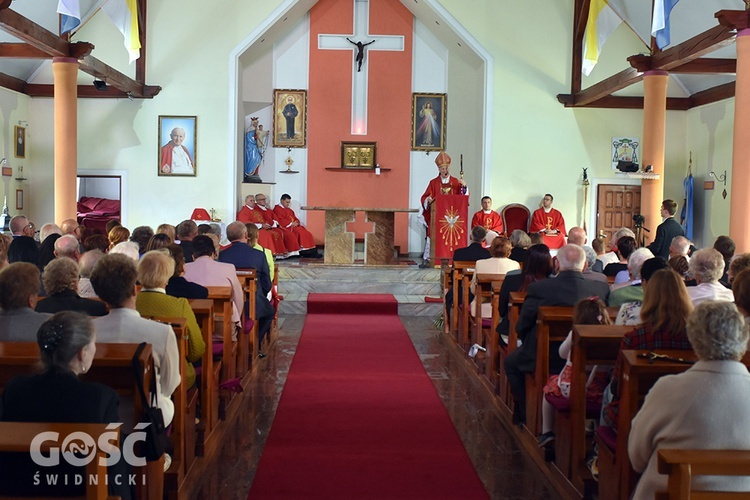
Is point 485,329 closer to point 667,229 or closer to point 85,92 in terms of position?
point 667,229

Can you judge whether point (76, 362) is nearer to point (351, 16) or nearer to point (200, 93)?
point (200, 93)

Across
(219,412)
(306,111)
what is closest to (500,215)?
(306,111)

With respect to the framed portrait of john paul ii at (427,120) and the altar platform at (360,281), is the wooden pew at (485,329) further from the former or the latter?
the framed portrait of john paul ii at (427,120)

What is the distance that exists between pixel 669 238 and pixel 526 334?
5.38m

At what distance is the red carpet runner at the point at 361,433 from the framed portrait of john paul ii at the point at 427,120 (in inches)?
317

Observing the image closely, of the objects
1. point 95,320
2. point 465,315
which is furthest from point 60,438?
point 465,315

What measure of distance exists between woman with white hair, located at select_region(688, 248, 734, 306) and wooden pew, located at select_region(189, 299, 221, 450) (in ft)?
9.13

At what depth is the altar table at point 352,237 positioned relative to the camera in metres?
12.5

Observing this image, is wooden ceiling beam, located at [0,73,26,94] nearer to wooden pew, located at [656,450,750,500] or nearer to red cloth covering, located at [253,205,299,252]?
red cloth covering, located at [253,205,299,252]

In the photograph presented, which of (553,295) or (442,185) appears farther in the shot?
(442,185)

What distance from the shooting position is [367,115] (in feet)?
52.0

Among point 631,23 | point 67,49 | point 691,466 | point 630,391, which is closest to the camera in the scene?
point 691,466

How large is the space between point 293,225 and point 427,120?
140 inches

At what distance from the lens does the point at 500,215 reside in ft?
46.6
